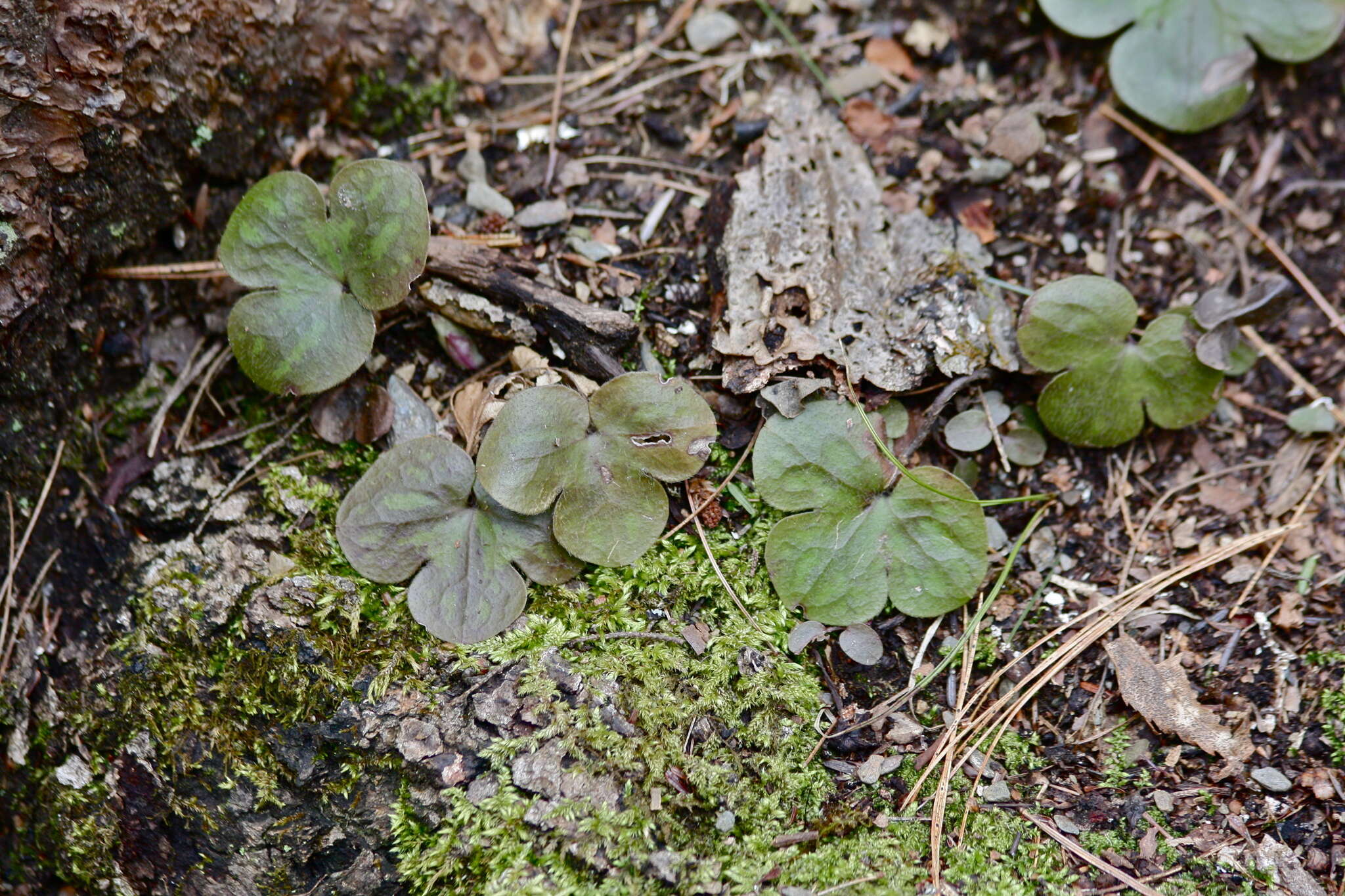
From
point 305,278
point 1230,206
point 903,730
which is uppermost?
point 305,278

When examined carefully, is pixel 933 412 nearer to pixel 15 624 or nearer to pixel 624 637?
pixel 624 637

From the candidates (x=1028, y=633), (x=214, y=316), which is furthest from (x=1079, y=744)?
(x=214, y=316)

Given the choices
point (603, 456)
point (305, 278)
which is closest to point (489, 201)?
point (305, 278)

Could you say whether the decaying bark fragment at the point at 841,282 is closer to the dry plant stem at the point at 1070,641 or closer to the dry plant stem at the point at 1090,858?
the dry plant stem at the point at 1070,641

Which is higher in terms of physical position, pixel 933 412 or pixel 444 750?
pixel 933 412

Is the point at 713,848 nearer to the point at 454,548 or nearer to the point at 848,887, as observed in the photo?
the point at 848,887

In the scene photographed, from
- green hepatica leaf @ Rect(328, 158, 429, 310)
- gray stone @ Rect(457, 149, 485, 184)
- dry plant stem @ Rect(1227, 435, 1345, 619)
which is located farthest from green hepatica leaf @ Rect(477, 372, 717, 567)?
dry plant stem @ Rect(1227, 435, 1345, 619)
